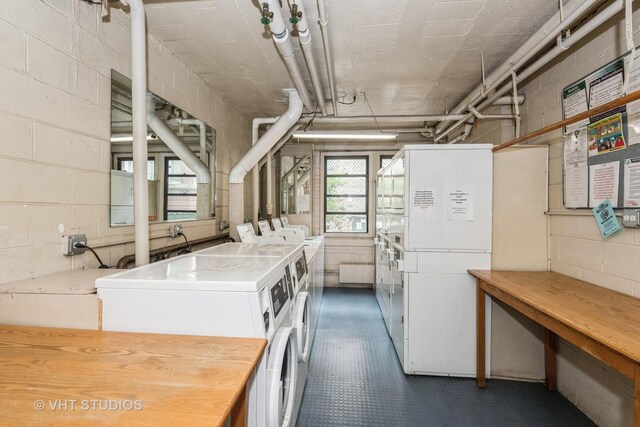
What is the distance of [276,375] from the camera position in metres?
1.20

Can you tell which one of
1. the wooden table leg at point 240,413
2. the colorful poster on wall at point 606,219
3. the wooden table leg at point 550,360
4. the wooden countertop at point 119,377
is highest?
the colorful poster on wall at point 606,219

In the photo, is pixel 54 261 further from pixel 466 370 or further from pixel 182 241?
pixel 466 370

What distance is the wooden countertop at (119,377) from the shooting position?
0.74 m

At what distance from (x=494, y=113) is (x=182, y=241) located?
11.1 ft

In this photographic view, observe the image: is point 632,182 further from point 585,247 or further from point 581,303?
point 581,303

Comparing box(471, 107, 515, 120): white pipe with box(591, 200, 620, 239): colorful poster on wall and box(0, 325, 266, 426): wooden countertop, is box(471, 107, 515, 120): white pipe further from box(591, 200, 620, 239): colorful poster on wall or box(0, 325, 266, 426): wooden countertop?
box(0, 325, 266, 426): wooden countertop

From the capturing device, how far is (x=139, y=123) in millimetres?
1798

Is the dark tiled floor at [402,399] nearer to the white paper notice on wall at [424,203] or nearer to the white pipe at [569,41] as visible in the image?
the white paper notice on wall at [424,203]

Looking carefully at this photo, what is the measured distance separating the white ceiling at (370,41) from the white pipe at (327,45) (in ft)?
0.24

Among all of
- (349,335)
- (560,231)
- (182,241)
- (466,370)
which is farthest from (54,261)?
(560,231)

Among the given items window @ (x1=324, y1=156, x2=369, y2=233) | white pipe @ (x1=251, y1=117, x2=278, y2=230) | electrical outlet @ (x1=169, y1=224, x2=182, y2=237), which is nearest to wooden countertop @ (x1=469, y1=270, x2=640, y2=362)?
electrical outlet @ (x1=169, y1=224, x2=182, y2=237)

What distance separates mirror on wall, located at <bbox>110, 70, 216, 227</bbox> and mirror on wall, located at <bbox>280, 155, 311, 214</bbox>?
6.79 ft

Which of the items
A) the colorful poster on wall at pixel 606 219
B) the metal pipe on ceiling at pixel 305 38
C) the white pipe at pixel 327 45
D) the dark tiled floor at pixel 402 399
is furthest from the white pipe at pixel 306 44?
the dark tiled floor at pixel 402 399

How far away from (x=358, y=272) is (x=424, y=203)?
9.36 feet
